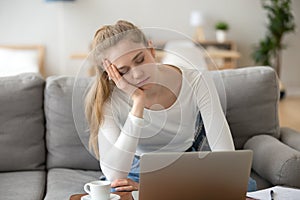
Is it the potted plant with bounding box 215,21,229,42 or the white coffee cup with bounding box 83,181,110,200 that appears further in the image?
the potted plant with bounding box 215,21,229,42

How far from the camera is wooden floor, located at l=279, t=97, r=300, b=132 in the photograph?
5.07 metres

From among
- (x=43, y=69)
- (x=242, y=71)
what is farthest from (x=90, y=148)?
(x=43, y=69)

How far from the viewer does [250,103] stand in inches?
Result: 97.7

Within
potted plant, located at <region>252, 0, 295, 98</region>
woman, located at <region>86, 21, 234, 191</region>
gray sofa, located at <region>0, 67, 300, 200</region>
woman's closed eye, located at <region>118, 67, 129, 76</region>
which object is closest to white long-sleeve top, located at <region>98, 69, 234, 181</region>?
woman, located at <region>86, 21, 234, 191</region>

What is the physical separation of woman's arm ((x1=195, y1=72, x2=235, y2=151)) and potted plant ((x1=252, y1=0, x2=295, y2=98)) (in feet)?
14.8

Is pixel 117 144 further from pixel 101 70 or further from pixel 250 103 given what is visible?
pixel 250 103

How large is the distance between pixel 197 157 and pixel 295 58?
18.3 ft

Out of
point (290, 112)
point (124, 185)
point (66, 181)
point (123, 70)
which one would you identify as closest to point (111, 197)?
point (124, 185)

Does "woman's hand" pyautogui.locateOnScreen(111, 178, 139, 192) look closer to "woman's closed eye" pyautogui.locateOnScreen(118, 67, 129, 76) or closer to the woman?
the woman

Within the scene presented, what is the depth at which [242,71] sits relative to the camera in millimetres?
2547

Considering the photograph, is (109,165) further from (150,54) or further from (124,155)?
(150,54)

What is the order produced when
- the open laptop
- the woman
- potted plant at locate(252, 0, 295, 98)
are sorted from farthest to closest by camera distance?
potted plant at locate(252, 0, 295, 98) < the woman < the open laptop

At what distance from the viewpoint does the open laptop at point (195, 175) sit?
1577 mm

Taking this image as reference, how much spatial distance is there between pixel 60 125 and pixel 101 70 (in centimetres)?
A: 59
